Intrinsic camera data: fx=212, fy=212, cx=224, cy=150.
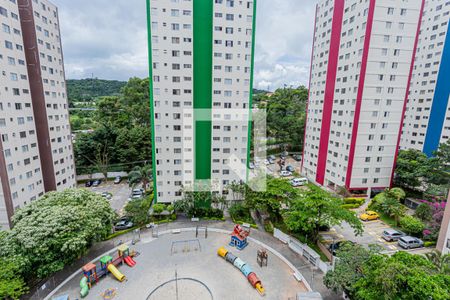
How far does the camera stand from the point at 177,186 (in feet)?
90.4

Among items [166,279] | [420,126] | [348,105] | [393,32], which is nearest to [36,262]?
[166,279]

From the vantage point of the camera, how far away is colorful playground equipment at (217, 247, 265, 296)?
15.5 meters

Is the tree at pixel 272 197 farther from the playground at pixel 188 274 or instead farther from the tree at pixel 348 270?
the tree at pixel 348 270

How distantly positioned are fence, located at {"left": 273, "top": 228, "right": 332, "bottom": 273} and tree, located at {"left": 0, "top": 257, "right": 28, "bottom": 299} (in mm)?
19804

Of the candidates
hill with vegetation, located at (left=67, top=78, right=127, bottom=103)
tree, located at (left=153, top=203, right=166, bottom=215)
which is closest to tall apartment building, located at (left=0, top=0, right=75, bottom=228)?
tree, located at (left=153, top=203, right=166, bottom=215)

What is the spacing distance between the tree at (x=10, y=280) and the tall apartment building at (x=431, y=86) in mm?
54282

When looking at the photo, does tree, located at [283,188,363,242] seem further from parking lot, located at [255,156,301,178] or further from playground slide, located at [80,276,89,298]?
parking lot, located at [255,156,301,178]

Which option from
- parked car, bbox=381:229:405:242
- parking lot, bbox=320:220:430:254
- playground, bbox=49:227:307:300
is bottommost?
playground, bbox=49:227:307:300

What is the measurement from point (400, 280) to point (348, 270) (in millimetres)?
3110

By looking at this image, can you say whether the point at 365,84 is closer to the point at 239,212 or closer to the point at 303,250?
the point at 303,250

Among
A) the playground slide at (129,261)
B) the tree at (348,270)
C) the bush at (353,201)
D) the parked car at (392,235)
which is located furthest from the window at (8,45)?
the parked car at (392,235)

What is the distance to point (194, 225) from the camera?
24.4m

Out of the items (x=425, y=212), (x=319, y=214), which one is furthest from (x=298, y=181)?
(x=319, y=214)

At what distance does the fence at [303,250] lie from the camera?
17.4m
